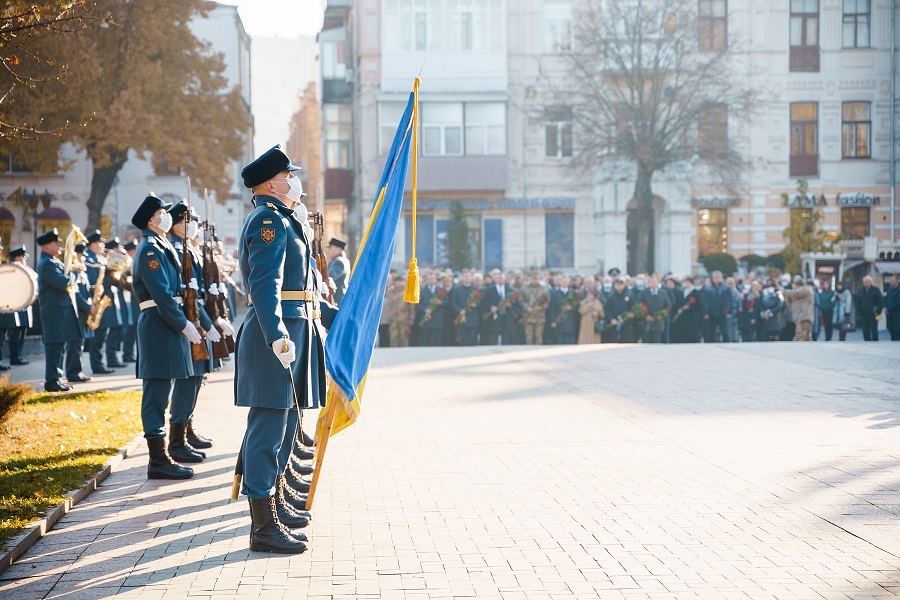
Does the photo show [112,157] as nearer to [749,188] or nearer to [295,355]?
[749,188]

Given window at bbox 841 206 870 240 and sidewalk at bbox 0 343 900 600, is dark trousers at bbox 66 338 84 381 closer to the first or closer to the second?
sidewalk at bbox 0 343 900 600

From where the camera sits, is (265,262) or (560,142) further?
(560,142)

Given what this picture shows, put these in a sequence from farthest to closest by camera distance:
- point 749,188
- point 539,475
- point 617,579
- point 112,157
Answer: point 749,188 → point 112,157 → point 539,475 → point 617,579

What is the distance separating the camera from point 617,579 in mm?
5793

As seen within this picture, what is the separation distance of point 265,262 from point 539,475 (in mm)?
3241

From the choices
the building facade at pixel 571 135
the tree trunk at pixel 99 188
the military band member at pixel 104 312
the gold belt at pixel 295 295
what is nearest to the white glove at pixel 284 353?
the gold belt at pixel 295 295

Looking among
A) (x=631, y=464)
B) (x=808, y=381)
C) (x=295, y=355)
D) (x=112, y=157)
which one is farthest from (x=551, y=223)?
(x=295, y=355)

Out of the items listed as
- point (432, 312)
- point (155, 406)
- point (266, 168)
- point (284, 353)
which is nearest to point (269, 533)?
point (284, 353)

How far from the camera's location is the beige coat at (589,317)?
23172 mm

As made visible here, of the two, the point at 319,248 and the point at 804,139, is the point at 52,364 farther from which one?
the point at 804,139

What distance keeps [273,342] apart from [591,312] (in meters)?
17.4

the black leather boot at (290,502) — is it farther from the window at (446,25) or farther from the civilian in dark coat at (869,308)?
the window at (446,25)

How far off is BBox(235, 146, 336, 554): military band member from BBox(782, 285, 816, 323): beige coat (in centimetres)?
1952

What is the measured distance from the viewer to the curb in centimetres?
620
